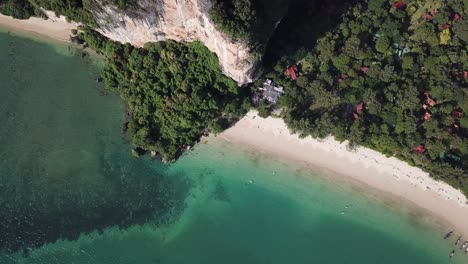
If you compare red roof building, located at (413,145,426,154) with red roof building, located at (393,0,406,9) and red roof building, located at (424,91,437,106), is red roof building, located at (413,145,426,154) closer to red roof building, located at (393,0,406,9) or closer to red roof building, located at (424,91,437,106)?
red roof building, located at (424,91,437,106)

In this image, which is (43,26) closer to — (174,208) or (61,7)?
(61,7)

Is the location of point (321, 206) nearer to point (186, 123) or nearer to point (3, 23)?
point (186, 123)

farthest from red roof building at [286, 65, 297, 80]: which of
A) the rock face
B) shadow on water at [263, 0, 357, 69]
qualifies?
the rock face

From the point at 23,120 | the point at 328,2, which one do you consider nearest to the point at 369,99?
the point at 328,2

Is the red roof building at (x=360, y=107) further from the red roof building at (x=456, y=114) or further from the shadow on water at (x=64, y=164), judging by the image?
the shadow on water at (x=64, y=164)

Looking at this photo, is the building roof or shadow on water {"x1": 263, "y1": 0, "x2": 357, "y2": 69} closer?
shadow on water {"x1": 263, "y1": 0, "x2": 357, "y2": 69}

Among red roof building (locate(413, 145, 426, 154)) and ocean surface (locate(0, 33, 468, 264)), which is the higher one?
red roof building (locate(413, 145, 426, 154))

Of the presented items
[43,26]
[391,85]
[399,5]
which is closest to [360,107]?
[391,85]
